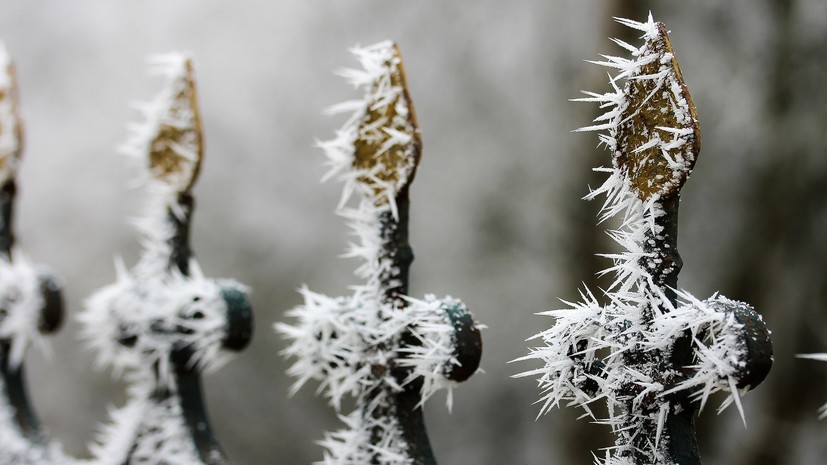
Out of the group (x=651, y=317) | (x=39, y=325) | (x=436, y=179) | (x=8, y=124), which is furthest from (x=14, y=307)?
(x=436, y=179)

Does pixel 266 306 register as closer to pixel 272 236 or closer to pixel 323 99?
pixel 272 236

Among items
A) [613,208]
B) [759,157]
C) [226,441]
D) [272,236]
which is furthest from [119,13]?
[613,208]

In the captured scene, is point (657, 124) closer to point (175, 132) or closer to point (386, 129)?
point (386, 129)

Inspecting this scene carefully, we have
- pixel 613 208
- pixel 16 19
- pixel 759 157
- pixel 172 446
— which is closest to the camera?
pixel 613 208

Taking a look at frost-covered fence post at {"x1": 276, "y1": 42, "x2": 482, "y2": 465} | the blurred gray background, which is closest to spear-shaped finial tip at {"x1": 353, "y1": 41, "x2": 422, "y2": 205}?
Answer: frost-covered fence post at {"x1": 276, "y1": 42, "x2": 482, "y2": 465}

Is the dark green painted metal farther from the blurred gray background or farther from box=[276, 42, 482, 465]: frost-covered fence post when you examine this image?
the blurred gray background
